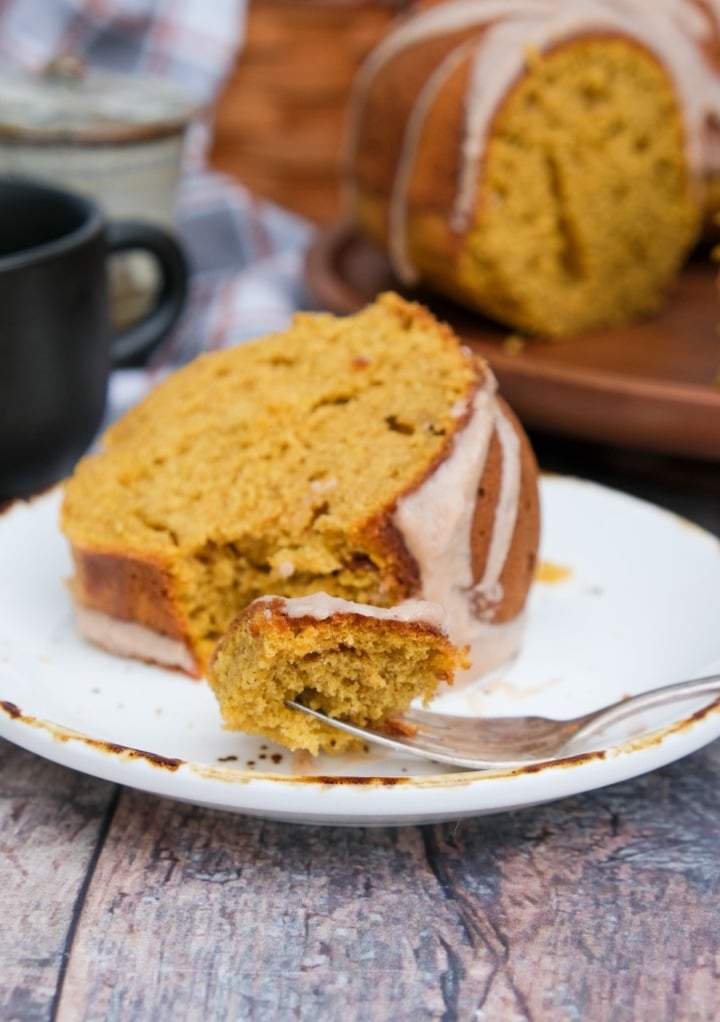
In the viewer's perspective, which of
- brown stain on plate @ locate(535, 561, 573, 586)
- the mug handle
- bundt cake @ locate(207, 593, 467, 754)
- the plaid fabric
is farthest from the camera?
the plaid fabric

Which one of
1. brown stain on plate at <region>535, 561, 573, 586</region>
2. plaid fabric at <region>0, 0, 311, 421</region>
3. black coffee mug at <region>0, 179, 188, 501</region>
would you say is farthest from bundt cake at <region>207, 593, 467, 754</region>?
plaid fabric at <region>0, 0, 311, 421</region>

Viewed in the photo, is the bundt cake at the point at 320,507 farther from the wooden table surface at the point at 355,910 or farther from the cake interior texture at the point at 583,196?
the cake interior texture at the point at 583,196

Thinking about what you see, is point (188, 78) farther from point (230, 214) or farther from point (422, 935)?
point (422, 935)

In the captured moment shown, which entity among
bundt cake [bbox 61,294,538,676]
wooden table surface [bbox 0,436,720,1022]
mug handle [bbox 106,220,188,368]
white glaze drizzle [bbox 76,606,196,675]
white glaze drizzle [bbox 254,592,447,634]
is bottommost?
mug handle [bbox 106,220,188,368]

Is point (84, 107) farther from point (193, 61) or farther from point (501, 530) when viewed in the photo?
point (501, 530)

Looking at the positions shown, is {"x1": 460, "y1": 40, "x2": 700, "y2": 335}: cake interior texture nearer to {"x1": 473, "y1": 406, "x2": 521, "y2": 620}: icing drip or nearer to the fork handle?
{"x1": 473, "y1": 406, "x2": 521, "y2": 620}: icing drip

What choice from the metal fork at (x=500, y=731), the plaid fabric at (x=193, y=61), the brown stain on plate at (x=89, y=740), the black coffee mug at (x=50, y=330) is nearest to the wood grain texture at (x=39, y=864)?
the brown stain on plate at (x=89, y=740)

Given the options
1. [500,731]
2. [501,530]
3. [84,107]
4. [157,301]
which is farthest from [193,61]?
[500,731]

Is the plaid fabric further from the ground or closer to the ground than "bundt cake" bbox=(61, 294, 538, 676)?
closer to the ground
